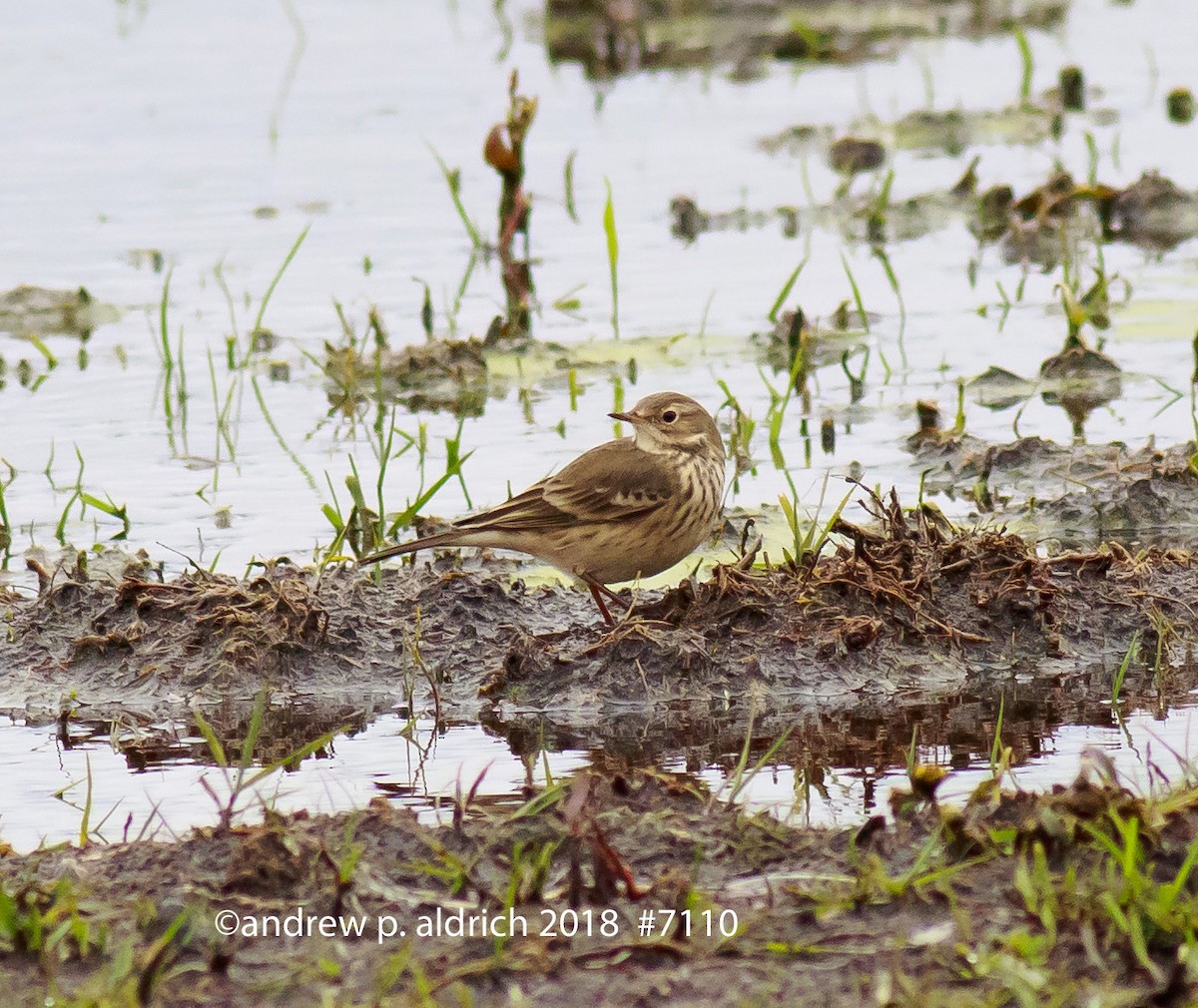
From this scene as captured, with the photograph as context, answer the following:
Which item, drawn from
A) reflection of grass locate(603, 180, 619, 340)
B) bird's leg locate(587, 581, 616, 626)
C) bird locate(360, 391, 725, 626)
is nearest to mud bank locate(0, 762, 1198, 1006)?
bird's leg locate(587, 581, 616, 626)

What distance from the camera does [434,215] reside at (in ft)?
45.3

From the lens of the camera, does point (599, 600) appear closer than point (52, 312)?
Yes

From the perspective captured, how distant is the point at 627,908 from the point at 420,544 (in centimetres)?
291

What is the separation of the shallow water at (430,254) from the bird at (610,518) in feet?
2.31

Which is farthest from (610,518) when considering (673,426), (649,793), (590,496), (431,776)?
(649,793)

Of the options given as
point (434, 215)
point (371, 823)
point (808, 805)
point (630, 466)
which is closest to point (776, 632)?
point (630, 466)

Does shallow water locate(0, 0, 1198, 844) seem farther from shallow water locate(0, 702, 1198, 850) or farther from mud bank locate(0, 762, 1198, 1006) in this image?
mud bank locate(0, 762, 1198, 1006)

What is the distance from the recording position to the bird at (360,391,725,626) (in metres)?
7.23

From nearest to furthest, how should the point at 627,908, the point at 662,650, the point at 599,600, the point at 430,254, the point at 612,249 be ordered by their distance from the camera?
the point at 627,908 < the point at 662,650 < the point at 599,600 < the point at 612,249 < the point at 430,254

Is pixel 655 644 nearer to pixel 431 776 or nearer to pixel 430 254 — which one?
pixel 431 776

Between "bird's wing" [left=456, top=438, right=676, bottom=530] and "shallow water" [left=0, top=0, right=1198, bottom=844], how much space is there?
76 centimetres

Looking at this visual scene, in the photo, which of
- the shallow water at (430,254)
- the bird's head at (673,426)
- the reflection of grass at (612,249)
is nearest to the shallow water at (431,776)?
the shallow water at (430,254)

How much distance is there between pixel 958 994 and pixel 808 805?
4.36 ft

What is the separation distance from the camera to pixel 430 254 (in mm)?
12898
